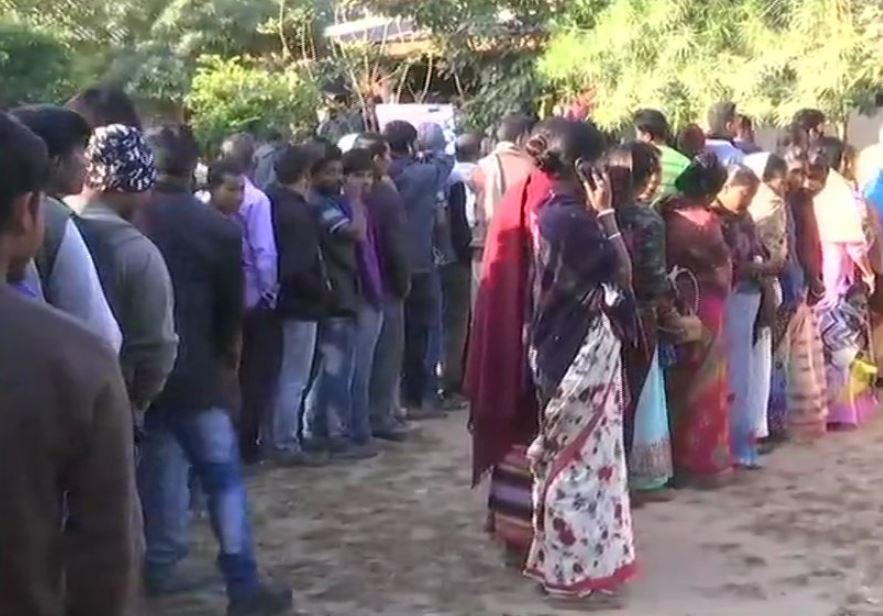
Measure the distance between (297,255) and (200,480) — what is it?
2.25 metres

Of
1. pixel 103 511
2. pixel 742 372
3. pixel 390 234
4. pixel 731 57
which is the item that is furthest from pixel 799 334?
pixel 103 511

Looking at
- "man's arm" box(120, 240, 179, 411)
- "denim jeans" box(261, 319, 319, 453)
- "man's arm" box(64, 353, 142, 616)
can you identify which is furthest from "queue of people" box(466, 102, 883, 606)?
"man's arm" box(64, 353, 142, 616)

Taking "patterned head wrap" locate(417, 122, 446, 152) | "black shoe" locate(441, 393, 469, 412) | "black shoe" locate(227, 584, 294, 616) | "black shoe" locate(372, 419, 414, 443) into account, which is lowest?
"black shoe" locate(227, 584, 294, 616)

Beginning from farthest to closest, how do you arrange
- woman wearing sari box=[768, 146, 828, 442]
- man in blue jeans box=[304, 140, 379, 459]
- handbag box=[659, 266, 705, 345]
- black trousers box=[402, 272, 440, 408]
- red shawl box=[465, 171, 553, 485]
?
black trousers box=[402, 272, 440, 408] → woman wearing sari box=[768, 146, 828, 442] → man in blue jeans box=[304, 140, 379, 459] → handbag box=[659, 266, 705, 345] → red shawl box=[465, 171, 553, 485]

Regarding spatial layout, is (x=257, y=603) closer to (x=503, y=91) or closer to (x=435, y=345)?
(x=435, y=345)

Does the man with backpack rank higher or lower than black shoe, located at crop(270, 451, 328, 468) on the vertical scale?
higher

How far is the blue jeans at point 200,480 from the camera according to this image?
5.20 m

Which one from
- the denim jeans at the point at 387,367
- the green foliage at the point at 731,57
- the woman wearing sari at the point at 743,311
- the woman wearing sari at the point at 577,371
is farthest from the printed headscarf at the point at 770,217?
the green foliage at the point at 731,57

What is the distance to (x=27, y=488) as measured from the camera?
2.41 m

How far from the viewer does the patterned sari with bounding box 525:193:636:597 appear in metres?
5.42

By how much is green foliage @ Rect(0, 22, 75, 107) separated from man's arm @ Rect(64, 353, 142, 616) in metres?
13.6

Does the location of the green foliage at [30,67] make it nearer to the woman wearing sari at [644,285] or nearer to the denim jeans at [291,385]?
the denim jeans at [291,385]

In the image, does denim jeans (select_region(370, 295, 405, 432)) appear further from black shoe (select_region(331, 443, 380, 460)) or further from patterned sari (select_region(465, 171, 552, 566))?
patterned sari (select_region(465, 171, 552, 566))

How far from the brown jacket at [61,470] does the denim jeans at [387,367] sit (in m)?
5.93
